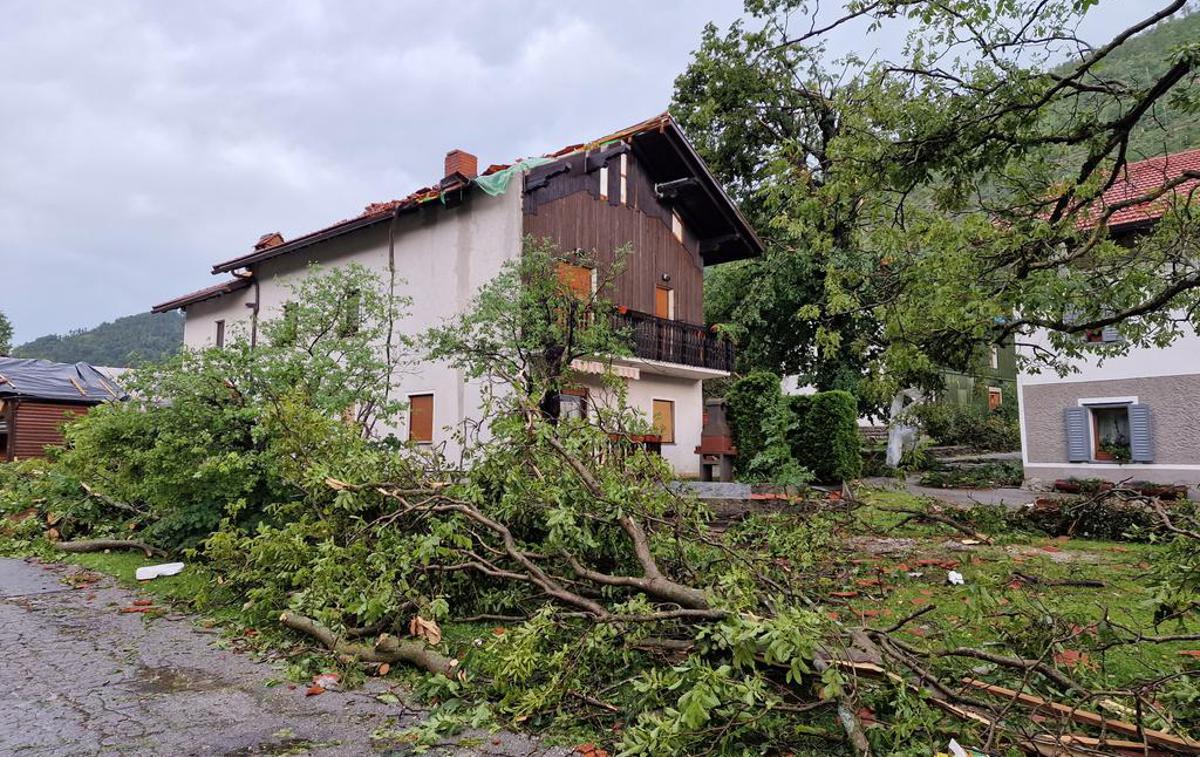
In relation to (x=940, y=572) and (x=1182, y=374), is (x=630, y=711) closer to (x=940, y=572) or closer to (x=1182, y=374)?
(x=940, y=572)

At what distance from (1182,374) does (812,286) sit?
836 cm

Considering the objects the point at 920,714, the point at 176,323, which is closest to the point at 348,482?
the point at 920,714

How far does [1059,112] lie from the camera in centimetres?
586

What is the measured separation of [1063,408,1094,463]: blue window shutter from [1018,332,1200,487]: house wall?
0.13 m

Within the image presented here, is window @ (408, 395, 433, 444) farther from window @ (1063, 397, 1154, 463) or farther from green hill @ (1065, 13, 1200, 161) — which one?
window @ (1063, 397, 1154, 463)

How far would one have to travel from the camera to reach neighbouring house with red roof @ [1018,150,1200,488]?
13.6 metres

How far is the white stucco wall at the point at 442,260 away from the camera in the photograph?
575 inches

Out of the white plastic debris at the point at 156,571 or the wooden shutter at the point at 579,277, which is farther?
the wooden shutter at the point at 579,277

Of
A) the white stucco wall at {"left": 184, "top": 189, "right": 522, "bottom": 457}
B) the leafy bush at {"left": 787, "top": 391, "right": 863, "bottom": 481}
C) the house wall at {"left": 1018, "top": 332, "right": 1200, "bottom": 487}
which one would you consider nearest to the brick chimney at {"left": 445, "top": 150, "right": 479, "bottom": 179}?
the white stucco wall at {"left": 184, "top": 189, "right": 522, "bottom": 457}

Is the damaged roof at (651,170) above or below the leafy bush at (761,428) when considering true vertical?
above

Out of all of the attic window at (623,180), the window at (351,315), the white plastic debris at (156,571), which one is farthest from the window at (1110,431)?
the white plastic debris at (156,571)

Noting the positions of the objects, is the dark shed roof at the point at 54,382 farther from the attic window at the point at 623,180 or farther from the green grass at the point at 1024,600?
the green grass at the point at 1024,600

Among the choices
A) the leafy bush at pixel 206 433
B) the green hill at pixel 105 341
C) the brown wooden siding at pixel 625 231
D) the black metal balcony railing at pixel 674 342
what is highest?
the green hill at pixel 105 341

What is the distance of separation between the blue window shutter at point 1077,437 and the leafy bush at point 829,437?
4324mm
